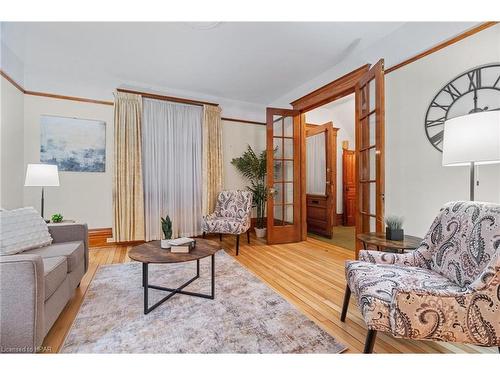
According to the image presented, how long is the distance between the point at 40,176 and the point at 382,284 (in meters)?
3.39

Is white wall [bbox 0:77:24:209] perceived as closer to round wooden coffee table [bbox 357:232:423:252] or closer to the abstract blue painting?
the abstract blue painting

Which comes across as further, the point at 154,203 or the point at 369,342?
the point at 154,203

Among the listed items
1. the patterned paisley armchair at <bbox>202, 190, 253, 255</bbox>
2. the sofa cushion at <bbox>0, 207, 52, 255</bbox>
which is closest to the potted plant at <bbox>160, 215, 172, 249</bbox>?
the sofa cushion at <bbox>0, 207, 52, 255</bbox>

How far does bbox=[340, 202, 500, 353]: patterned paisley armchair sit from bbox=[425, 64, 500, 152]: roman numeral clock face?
97 cm

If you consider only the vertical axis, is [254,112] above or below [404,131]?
above

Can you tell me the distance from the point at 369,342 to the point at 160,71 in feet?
12.1

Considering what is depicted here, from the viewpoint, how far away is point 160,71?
3.25 meters

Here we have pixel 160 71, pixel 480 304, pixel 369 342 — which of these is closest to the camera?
pixel 480 304

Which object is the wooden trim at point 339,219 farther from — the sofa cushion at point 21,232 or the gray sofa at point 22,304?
the gray sofa at point 22,304

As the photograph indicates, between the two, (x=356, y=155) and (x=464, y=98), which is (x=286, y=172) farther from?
(x=464, y=98)

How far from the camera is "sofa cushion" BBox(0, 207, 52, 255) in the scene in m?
1.68

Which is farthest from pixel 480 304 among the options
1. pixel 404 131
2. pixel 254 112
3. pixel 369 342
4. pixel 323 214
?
pixel 254 112

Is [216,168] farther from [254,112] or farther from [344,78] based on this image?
[344,78]
